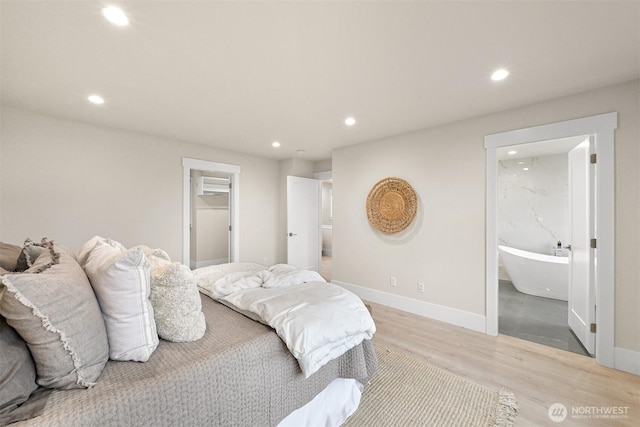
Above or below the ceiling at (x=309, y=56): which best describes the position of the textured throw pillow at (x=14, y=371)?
below

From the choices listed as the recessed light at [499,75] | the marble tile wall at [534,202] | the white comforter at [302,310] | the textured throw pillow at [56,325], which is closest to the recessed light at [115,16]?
the textured throw pillow at [56,325]

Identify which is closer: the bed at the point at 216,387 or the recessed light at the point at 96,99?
the bed at the point at 216,387

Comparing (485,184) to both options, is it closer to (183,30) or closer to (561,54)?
(561,54)

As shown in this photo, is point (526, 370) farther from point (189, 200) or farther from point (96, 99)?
point (96, 99)

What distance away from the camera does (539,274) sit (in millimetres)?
4000

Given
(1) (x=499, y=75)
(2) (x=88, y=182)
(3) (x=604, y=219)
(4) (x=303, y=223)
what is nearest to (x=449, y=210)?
(3) (x=604, y=219)

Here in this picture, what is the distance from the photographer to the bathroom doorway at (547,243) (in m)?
2.58

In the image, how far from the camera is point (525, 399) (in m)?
1.80

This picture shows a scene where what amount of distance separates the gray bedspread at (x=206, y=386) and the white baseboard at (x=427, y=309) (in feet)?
A: 6.86

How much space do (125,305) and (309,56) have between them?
1821 mm

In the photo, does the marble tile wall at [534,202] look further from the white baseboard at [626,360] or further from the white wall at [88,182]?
the white wall at [88,182]

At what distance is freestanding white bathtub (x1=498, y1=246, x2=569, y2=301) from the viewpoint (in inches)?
151

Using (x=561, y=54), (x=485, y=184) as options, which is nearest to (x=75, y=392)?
(x=561, y=54)

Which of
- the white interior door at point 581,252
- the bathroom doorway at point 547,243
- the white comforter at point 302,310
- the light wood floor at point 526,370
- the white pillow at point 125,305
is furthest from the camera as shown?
the bathroom doorway at point 547,243
